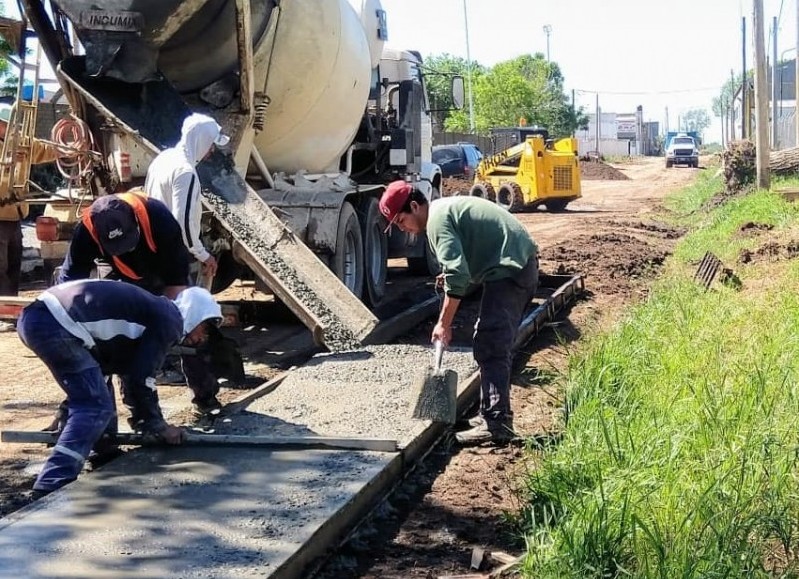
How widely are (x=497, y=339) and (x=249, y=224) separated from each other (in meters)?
2.95

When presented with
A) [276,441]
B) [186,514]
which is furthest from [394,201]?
[186,514]

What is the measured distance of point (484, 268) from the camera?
614cm

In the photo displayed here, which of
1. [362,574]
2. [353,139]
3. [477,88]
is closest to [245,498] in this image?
[362,574]

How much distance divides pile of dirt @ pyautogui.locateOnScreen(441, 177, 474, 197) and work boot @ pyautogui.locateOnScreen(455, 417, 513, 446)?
2328 cm

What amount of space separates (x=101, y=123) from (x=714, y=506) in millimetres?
6549

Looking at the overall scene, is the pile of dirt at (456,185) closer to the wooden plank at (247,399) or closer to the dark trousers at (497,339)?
the wooden plank at (247,399)

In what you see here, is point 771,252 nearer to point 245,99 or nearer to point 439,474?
point 245,99

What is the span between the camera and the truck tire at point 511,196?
1035 inches

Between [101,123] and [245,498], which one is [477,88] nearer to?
[101,123]

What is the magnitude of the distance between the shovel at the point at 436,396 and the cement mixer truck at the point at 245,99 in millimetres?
2335

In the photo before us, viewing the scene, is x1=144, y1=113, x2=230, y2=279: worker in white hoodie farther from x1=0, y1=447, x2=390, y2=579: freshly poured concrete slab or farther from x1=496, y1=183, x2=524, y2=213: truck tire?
x1=496, y1=183, x2=524, y2=213: truck tire

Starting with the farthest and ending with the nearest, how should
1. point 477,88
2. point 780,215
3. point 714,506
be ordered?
point 477,88 → point 780,215 → point 714,506

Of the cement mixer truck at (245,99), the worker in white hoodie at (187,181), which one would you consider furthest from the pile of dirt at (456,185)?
the worker in white hoodie at (187,181)

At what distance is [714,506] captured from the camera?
13.3 feet
